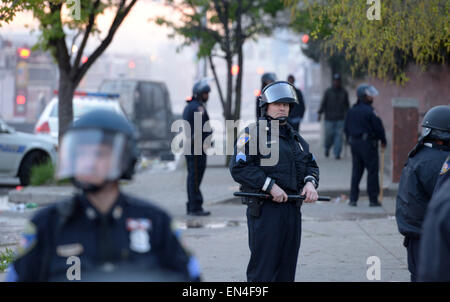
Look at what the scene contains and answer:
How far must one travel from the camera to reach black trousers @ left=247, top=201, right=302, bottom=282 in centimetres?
564

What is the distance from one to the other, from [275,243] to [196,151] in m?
5.73

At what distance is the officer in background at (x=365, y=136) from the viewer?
11913 millimetres

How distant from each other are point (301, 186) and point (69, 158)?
314 centimetres

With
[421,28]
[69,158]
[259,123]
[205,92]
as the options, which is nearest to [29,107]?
[205,92]

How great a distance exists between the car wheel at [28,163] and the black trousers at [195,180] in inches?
201

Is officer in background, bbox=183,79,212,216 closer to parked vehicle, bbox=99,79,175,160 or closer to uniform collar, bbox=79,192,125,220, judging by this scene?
uniform collar, bbox=79,192,125,220

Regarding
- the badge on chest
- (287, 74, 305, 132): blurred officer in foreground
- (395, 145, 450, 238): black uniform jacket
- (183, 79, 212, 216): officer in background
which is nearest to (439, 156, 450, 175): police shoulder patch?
(395, 145, 450, 238): black uniform jacket

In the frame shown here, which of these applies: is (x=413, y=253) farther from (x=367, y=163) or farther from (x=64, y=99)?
(x=64, y=99)

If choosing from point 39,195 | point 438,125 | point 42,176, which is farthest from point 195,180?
point 438,125

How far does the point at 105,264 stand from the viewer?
3.05m

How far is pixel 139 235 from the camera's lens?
311cm

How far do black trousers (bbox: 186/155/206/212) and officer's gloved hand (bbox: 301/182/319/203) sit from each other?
5.66 meters
